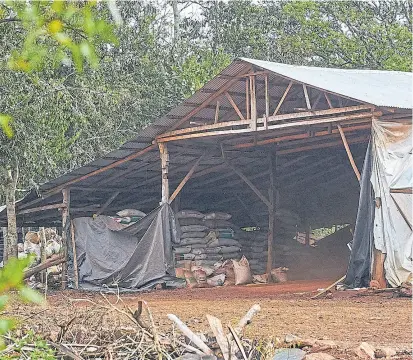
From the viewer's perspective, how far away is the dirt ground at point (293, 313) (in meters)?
6.79

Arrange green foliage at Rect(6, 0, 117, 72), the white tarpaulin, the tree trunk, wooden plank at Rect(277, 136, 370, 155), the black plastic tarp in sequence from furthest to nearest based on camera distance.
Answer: the tree trunk < wooden plank at Rect(277, 136, 370, 155) < the black plastic tarp < the white tarpaulin < green foliage at Rect(6, 0, 117, 72)

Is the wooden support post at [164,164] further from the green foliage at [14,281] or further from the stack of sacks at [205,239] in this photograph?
the green foliage at [14,281]

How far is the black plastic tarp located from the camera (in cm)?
1209

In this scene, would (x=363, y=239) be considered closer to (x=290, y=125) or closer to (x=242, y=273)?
(x=290, y=125)

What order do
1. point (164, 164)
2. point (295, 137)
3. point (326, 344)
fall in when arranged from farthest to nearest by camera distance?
point (164, 164)
point (295, 137)
point (326, 344)

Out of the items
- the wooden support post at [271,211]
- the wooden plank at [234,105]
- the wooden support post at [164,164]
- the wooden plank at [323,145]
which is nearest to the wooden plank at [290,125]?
the wooden support post at [164,164]

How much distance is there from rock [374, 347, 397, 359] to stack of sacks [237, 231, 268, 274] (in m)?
12.4

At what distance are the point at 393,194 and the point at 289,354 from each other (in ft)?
21.4

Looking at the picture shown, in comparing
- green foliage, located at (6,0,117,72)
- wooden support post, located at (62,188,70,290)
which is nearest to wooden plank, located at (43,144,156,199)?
wooden support post, located at (62,188,70,290)

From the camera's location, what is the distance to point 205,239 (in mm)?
17391

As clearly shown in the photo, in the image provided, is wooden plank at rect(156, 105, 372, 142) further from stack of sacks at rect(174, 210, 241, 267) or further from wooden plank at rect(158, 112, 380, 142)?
stack of sacks at rect(174, 210, 241, 267)

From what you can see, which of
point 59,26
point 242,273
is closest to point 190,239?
point 242,273

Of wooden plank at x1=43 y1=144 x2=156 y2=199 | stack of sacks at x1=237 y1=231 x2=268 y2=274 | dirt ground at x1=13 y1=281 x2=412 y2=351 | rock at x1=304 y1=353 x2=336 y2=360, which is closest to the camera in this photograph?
rock at x1=304 y1=353 x2=336 y2=360

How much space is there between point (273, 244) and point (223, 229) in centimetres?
115
